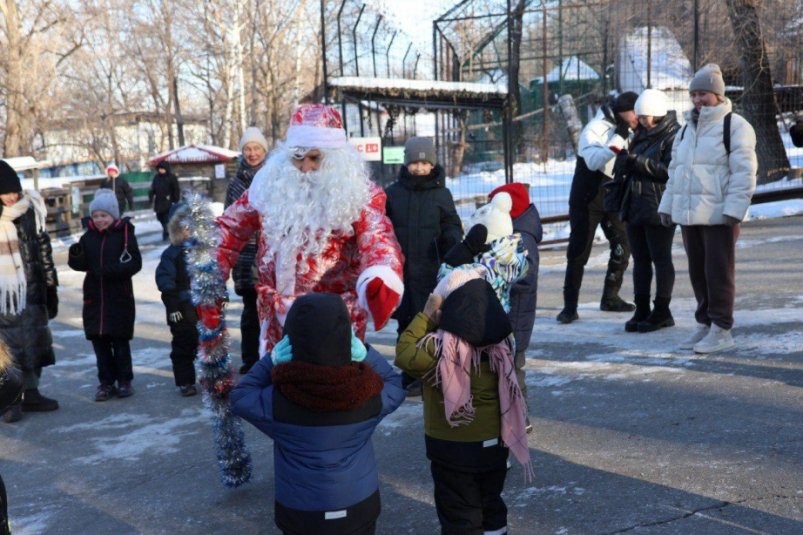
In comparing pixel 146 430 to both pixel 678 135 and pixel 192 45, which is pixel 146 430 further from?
pixel 192 45

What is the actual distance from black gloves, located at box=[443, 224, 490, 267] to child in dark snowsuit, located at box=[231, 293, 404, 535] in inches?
27.6

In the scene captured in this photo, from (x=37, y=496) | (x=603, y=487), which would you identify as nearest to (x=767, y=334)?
(x=603, y=487)

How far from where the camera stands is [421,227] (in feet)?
19.5

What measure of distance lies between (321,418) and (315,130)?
150 centimetres

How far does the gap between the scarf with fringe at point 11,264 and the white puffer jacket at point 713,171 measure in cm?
469

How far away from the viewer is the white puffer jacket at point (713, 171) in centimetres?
588

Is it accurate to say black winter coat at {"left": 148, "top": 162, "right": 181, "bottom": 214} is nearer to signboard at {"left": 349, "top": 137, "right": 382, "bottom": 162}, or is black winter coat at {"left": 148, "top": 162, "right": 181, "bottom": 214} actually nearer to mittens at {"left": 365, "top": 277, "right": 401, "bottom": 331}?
signboard at {"left": 349, "top": 137, "right": 382, "bottom": 162}

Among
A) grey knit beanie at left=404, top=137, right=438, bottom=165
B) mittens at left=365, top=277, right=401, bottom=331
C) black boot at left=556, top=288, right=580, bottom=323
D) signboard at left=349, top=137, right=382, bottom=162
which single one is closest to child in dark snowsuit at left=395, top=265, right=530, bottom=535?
mittens at left=365, top=277, right=401, bottom=331

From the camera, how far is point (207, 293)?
4383mm

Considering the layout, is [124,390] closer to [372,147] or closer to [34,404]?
[34,404]

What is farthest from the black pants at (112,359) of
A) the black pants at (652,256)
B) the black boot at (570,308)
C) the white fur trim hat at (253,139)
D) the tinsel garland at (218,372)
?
the black pants at (652,256)

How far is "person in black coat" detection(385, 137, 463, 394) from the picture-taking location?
593 cm

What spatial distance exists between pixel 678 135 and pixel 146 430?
170 inches

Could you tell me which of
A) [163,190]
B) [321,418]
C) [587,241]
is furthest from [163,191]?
[321,418]
